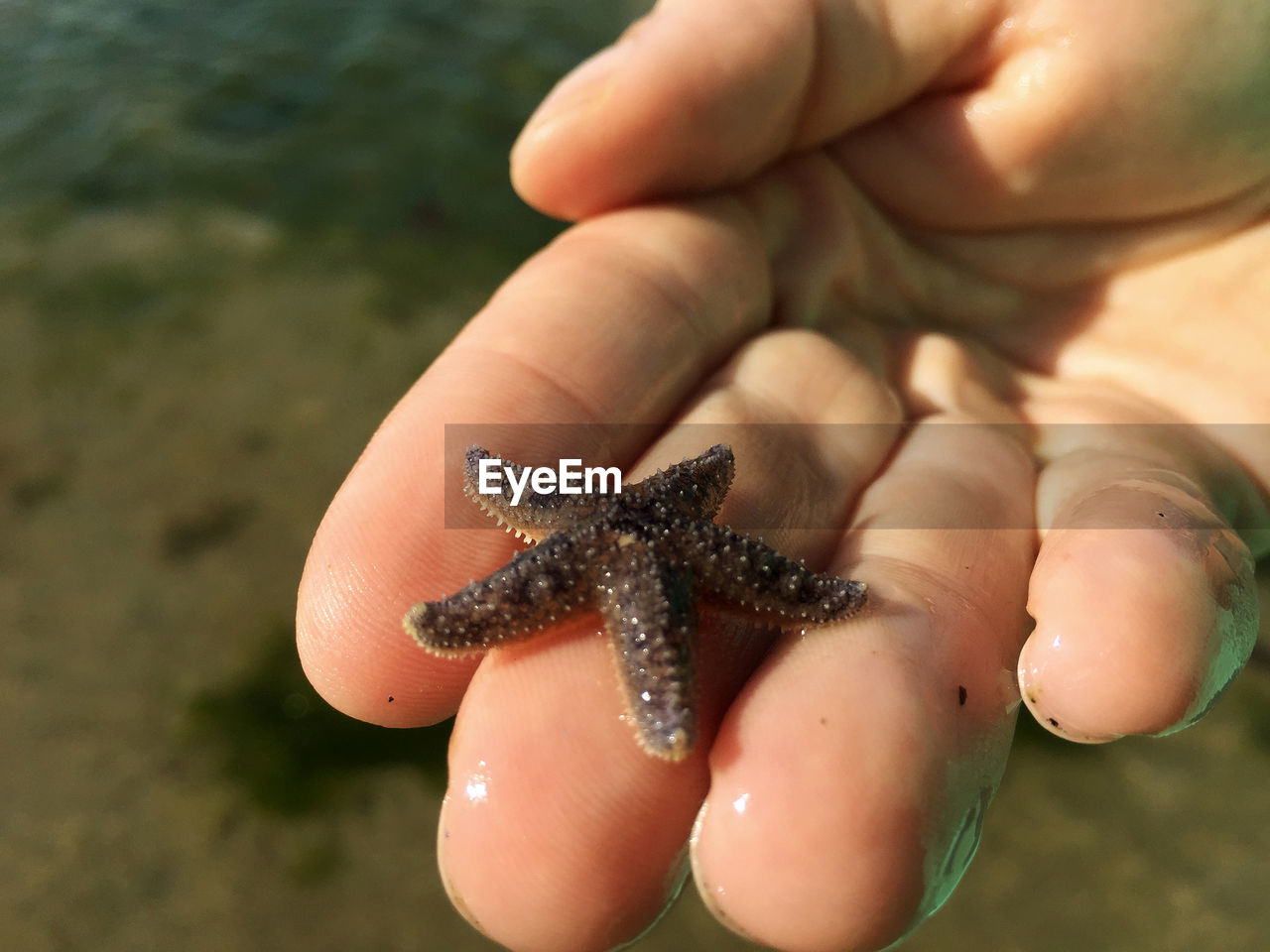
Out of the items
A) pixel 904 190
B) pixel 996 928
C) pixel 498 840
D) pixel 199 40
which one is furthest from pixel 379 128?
pixel 996 928

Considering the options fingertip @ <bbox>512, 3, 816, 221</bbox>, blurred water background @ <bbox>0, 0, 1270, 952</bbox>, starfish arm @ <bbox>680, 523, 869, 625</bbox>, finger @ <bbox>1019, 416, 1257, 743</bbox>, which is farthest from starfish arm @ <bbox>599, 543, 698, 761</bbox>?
fingertip @ <bbox>512, 3, 816, 221</bbox>

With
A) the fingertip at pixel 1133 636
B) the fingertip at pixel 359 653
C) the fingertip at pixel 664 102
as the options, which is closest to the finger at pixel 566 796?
the fingertip at pixel 359 653

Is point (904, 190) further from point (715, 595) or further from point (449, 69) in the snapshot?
point (449, 69)

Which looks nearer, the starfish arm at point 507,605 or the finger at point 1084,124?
the starfish arm at point 507,605

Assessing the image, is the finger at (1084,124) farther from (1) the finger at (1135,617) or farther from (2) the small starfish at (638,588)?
(2) the small starfish at (638,588)

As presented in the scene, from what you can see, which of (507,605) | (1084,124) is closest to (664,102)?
(1084,124)

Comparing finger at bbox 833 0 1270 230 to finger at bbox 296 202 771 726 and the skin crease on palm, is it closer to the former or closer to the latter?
the skin crease on palm
